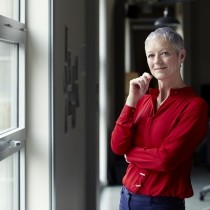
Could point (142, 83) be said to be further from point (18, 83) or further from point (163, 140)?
point (18, 83)

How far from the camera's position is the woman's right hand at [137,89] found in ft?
6.20

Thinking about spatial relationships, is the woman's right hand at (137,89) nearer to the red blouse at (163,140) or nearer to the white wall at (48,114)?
the red blouse at (163,140)

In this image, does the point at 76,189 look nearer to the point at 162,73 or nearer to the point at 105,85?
the point at 162,73

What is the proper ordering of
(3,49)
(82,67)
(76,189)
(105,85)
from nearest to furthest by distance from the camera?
(3,49)
(76,189)
(82,67)
(105,85)

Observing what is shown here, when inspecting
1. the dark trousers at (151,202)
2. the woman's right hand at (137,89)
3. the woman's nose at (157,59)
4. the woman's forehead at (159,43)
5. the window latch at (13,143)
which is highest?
the woman's forehead at (159,43)

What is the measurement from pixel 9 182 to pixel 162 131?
97 centimetres

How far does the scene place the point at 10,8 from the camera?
2.38 metres

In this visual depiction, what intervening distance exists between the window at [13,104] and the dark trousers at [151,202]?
24.0 inches

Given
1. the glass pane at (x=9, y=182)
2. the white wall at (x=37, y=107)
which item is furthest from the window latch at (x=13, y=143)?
the white wall at (x=37, y=107)

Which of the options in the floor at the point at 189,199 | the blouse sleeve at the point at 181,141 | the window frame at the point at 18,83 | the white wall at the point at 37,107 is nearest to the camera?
the blouse sleeve at the point at 181,141

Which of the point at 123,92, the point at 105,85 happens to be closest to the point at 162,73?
the point at 105,85

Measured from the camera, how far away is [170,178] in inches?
73.2

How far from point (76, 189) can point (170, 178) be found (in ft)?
6.31

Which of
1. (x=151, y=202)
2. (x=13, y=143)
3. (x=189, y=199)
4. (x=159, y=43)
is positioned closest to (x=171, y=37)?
(x=159, y=43)
